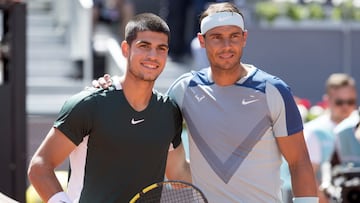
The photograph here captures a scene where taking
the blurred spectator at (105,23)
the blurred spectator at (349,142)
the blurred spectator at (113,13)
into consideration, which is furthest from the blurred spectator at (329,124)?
the blurred spectator at (113,13)

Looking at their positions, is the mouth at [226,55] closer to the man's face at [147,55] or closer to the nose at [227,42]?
the nose at [227,42]

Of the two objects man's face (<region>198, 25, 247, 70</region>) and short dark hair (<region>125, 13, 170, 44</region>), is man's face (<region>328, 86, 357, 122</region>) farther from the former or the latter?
short dark hair (<region>125, 13, 170, 44</region>)

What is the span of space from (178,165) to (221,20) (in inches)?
31.6

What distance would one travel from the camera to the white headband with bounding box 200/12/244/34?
5410mm

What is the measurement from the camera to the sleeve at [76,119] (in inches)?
199

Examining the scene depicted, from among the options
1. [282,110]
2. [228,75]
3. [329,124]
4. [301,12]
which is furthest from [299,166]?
[301,12]

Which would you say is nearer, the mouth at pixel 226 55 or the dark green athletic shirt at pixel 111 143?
the dark green athletic shirt at pixel 111 143

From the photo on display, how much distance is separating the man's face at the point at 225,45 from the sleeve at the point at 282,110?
23 centimetres

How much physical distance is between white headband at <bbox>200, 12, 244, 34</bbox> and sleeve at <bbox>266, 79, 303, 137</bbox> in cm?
38

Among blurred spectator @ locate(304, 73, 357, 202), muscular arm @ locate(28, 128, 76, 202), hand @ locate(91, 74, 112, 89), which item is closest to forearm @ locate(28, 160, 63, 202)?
muscular arm @ locate(28, 128, 76, 202)

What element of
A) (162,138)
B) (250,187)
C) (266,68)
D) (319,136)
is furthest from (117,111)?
(266,68)

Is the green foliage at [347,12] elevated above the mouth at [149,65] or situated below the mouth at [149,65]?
below

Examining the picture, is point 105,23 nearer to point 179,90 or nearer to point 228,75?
point 179,90

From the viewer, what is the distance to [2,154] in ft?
27.3
